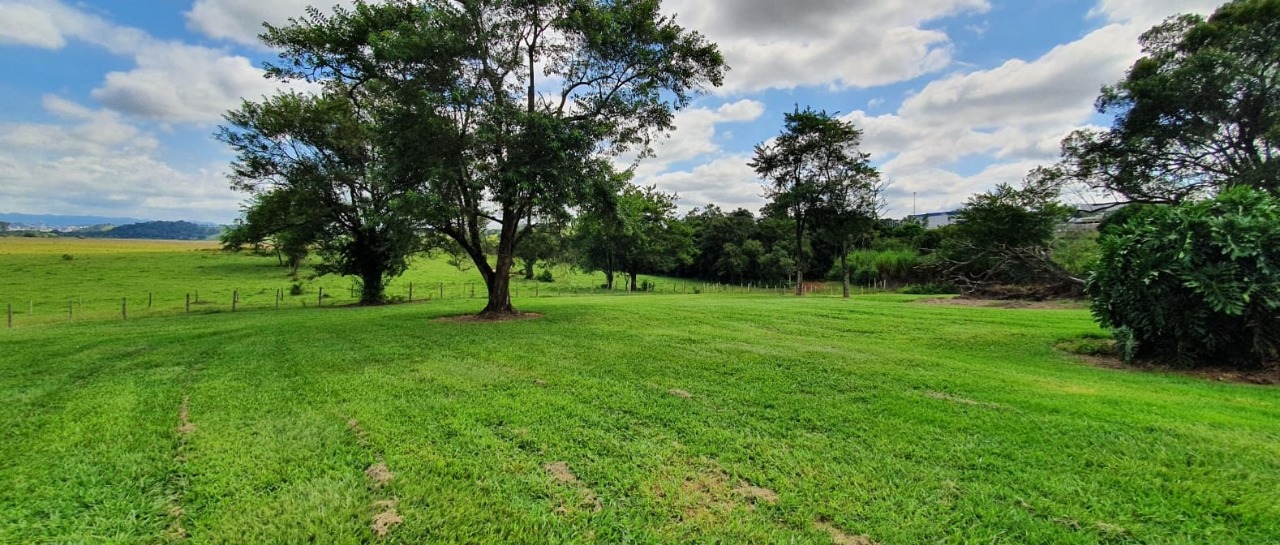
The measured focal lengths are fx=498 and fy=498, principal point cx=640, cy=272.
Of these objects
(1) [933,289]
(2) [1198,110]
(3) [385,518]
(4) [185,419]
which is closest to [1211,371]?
(3) [385,518]

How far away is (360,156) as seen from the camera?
66.6 ft

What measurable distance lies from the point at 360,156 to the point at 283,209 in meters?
3.62

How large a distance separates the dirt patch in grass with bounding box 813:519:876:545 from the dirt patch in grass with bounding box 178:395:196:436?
5124 millimetres

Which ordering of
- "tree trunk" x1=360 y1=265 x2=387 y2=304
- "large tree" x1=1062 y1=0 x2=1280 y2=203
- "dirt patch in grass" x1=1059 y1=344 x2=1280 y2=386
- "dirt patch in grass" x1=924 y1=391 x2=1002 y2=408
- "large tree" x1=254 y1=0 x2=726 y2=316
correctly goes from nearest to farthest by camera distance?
"dirt patch in grass" x1=924 y1=391 x2=1002 y2=408
"dirt patch in grass" x1=1059 y1=344 x2=1280 y2=386
"large tree" x1=254 y1=0 x2=726 y2=316
"large tree" x1=1062 y1=0 x2=1280 y2=203
"tree trunk" x1=360 y1=265 x2=387 y2=304

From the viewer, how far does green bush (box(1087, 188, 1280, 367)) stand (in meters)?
6.23

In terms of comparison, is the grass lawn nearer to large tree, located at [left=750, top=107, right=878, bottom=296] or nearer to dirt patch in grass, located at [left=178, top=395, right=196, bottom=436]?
dirt patch in grass, located at [left=178, top=395, right=196, bottom=436]

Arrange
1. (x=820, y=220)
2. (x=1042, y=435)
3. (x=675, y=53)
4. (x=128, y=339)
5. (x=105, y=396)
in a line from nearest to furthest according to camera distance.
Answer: (x=1042, y=435), (x=105, y=396), (x=128, y=339), (x=675, y=53), (x=820, y=220)

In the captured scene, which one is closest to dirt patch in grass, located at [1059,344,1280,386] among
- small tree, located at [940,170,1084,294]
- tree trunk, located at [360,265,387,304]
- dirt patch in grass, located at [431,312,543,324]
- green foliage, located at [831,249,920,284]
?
dirt patch in grass, located at [431,312,543,324]

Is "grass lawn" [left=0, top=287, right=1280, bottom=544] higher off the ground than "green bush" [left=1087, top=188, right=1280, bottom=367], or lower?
lower

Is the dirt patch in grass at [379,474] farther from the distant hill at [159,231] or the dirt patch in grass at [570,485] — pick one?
the distant hill at [159,231]

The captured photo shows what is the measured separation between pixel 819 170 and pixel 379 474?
84.3 feet

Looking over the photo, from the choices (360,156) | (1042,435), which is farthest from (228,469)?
(360,156)

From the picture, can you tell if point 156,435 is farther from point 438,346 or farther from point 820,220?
point 820,220

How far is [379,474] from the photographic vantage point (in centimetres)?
350
